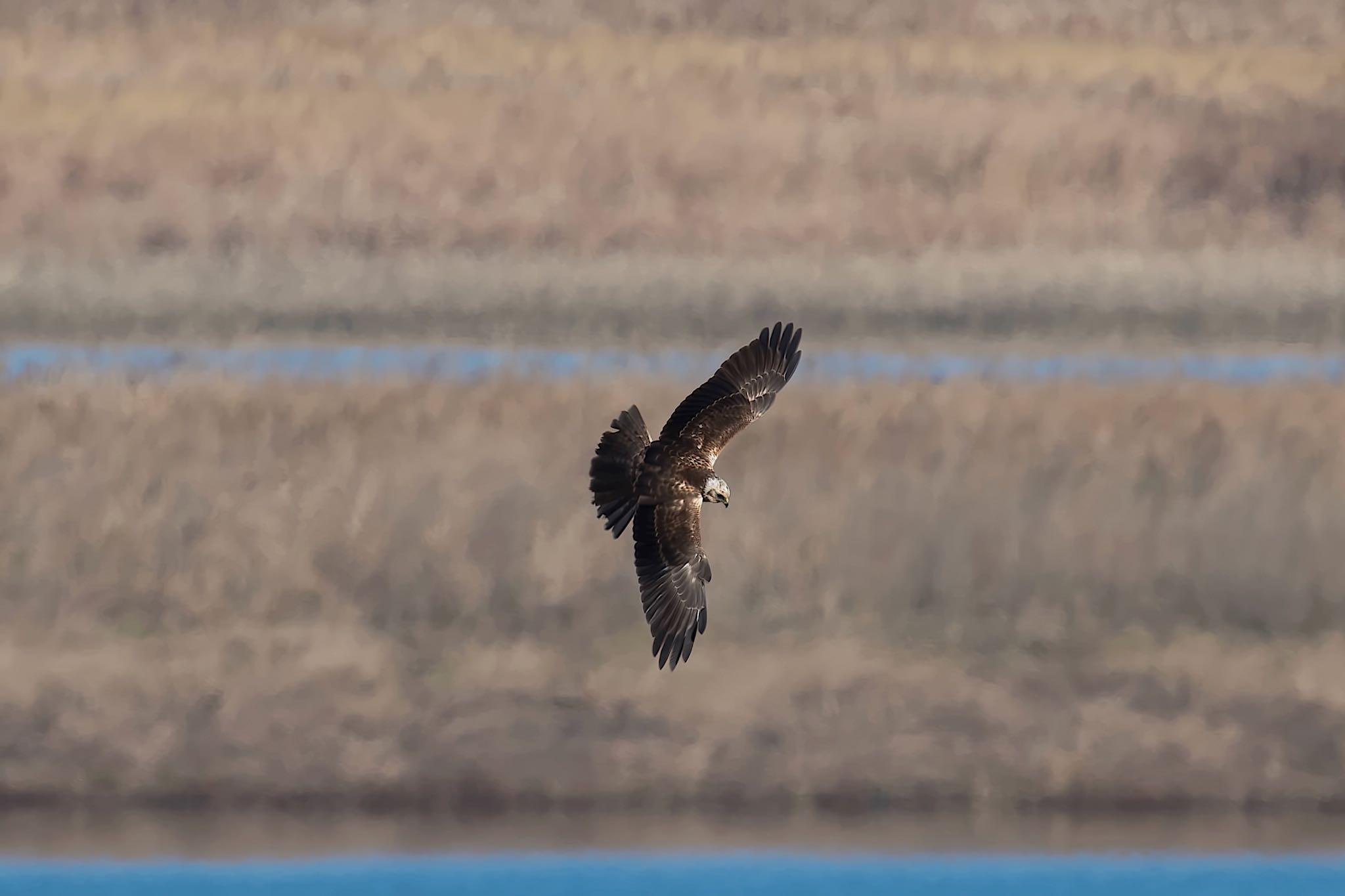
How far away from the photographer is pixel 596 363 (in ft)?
70.5

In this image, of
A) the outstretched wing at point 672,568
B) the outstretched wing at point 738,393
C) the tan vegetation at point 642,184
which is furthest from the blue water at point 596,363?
the outstretched wing at point 672,568

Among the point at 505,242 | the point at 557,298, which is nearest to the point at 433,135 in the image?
the point at 505,242

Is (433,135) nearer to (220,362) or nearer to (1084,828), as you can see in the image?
(220,362)

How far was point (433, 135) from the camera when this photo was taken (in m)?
27.9

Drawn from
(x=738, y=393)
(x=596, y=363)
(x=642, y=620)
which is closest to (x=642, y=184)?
(x=596, y=363)

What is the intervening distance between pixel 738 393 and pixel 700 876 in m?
3.24

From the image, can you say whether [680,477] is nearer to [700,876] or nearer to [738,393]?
[738,393]

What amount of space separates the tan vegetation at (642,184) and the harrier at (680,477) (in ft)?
43.3

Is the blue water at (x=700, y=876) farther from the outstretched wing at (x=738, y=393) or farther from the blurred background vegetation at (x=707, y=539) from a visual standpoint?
the outstretched wing at (x=738, y=393)

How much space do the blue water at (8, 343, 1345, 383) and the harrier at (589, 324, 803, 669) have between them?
27.0 ft

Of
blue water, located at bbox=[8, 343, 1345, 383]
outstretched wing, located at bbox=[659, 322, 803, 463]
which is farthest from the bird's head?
blue water, located at bbox=[8, 343, 1345, 383]

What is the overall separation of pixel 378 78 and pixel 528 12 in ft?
22.3

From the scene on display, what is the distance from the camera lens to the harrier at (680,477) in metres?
9.80

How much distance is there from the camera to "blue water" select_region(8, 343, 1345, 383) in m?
19.2
